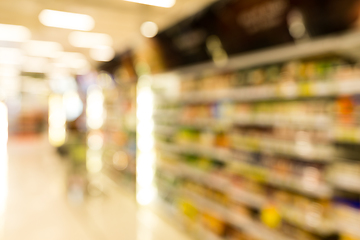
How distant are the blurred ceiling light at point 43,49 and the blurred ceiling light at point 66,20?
1.67 meters

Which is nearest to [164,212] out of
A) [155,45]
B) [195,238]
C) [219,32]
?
[195,238]

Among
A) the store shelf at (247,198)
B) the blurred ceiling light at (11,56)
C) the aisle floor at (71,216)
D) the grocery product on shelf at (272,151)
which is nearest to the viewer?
the grocery product on shelf at (272,151)

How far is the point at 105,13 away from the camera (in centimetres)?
429

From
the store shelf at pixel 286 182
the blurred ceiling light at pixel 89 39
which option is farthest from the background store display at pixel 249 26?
the blurred ceiling light at pixel 89 39

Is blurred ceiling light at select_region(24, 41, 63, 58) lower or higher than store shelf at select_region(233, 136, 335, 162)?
higher

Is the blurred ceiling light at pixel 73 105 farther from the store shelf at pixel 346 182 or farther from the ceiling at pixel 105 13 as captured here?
the store shelf at pixel 346 182

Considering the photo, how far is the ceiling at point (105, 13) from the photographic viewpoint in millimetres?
3768

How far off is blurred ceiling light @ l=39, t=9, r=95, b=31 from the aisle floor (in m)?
3.17

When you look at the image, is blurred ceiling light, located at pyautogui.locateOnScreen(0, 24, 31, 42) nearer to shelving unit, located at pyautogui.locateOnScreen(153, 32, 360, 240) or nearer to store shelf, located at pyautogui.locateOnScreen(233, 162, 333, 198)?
shelving unit, located at pyautogui.locateOnScreen(153, 32, 360, 240)

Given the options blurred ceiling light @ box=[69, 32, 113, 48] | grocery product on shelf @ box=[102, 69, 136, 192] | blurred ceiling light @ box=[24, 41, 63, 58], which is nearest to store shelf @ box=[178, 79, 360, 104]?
grocery product on shelf @ box=[102, 69, 136, 192]

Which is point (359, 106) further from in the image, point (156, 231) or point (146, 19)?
point (146, 19)

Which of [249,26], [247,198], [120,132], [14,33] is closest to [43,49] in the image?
[14,33]

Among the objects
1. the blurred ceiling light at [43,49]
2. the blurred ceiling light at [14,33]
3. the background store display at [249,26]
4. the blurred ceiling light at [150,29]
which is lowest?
the background store display at [249,26]

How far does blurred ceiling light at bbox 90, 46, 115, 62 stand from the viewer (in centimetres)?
684
